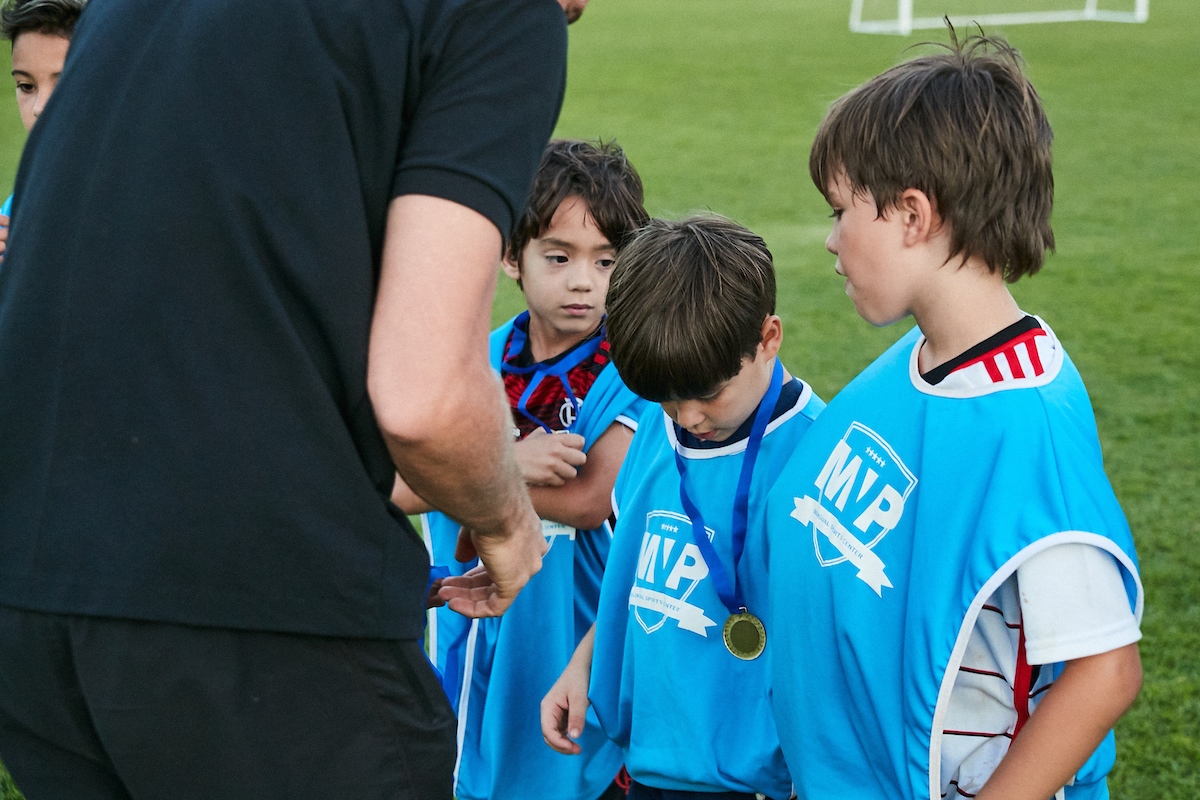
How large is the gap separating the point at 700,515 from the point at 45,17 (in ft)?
7.27

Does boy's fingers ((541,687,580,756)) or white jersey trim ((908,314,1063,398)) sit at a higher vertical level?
white jersey trim ((908,314,1063,398))

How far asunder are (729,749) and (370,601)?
0.87m

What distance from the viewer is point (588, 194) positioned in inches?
108

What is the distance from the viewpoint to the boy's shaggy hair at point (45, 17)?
10.4 feet

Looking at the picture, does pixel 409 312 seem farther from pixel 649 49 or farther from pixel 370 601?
pixel 649 49

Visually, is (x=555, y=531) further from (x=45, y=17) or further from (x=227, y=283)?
(x=45, y=17)

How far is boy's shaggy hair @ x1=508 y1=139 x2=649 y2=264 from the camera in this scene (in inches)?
108

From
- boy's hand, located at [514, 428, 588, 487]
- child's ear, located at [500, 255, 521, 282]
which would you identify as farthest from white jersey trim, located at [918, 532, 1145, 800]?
child's ear, located at [500, 255, 521, 282]

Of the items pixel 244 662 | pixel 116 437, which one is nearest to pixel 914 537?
pixel 244 662

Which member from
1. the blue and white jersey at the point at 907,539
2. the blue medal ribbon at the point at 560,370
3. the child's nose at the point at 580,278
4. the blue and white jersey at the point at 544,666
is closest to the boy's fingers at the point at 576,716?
the blue and white jersey at the point at 544,666

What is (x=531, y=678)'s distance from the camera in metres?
2.70

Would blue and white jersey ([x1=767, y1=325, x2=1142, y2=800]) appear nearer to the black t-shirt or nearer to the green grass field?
the black t-shirt

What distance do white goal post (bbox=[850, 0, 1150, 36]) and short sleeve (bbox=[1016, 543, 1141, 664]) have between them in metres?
22.5

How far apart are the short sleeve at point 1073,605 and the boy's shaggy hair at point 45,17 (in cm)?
270
